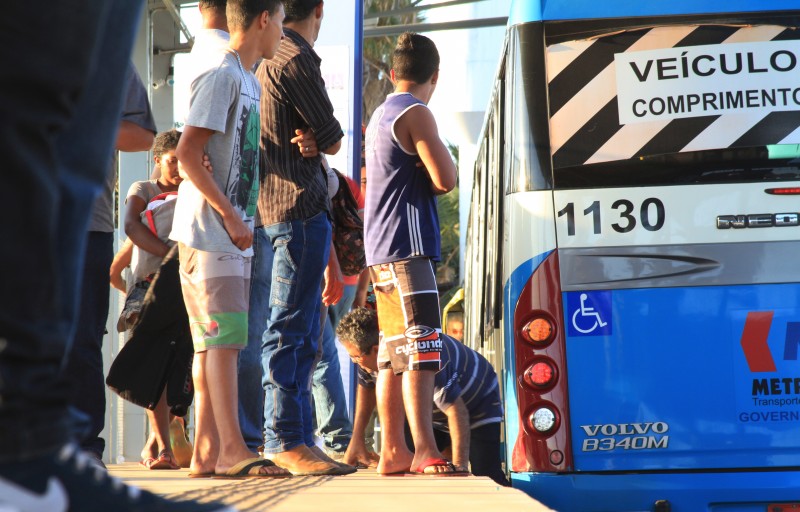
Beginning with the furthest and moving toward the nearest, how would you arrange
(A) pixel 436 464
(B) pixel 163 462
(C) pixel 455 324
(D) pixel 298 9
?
(C) pixel 455 324 → (B) pixel 163 462 → (D) pixel 298 9 → (A) pixel 436 464

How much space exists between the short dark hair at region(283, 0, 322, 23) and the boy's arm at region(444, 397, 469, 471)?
2258 mm

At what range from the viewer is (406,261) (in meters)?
4.95

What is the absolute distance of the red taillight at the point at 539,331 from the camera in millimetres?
4906

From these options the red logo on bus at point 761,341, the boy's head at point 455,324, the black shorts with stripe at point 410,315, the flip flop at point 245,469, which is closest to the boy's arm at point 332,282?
the black shorts with stripe at point 410,315

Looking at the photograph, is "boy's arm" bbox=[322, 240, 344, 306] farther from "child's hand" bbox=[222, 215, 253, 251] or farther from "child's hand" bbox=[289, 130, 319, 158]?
"child's hand" bbox=[222, 215, 253, 251]

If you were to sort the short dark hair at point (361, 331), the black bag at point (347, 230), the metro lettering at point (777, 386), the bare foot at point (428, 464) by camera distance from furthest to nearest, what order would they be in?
the short dark hair at point (361, 331), the black bag at point (347, 230), the metro lettering at point (777, 386), the bare foot at point (428, 464)

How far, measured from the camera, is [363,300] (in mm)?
7266

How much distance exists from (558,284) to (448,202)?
993 inches

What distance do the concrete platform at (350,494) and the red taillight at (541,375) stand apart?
2.73 ft

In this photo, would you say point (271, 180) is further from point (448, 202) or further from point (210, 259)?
point (448, 202)

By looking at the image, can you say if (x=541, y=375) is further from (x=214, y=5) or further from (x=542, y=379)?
(x=214, y=5)

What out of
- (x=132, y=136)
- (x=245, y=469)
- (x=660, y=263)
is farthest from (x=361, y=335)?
(x=132, y=136)

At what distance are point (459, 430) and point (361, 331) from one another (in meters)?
0.84

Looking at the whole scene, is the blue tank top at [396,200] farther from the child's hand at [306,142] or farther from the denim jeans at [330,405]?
the denim jeans at [330,405]
